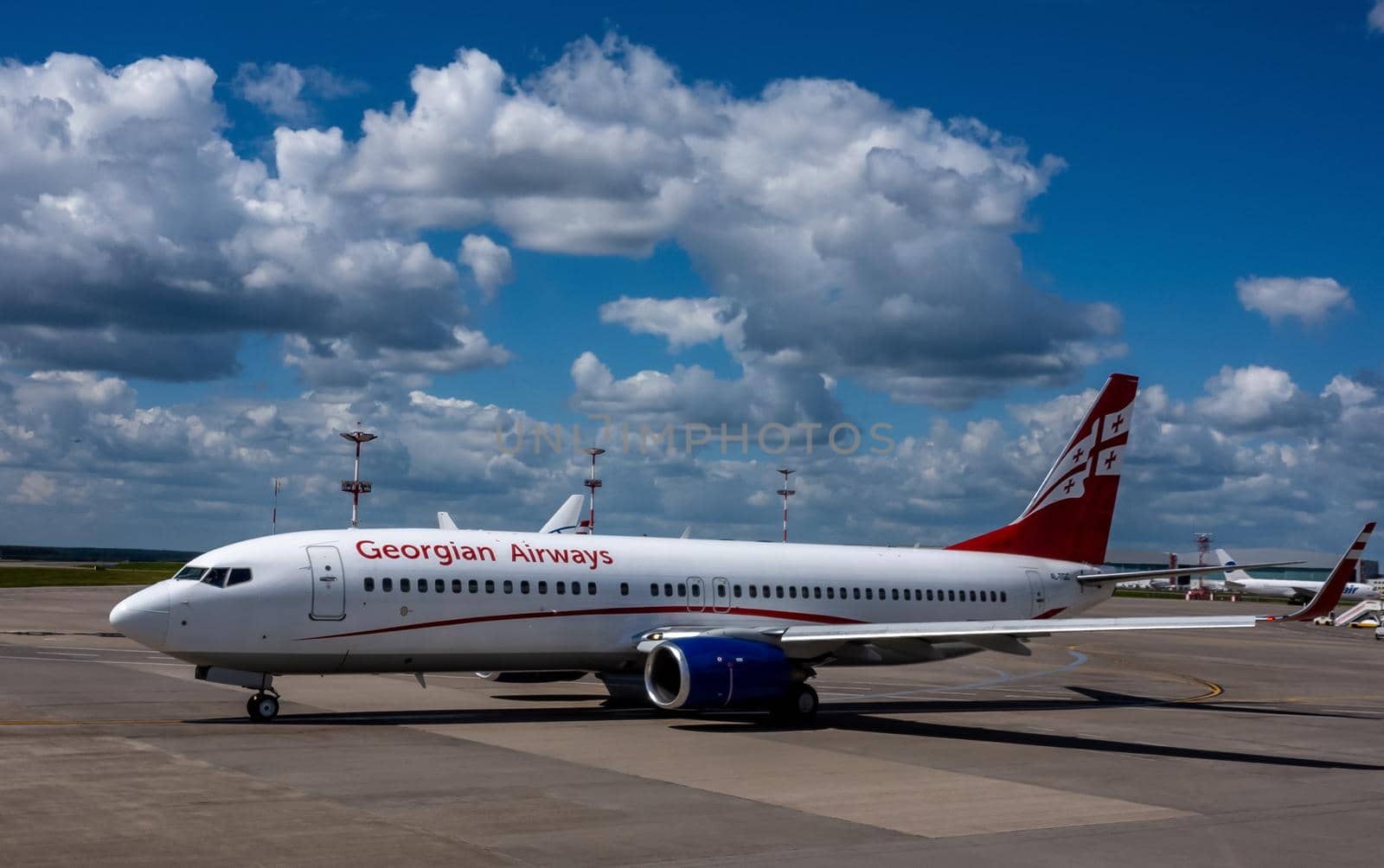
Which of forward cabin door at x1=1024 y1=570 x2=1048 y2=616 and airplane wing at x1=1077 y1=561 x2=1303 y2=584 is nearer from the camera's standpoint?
airplane wing at x1=1077 y1=561 x2=1303 y2=584

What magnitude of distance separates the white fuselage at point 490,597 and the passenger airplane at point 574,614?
36 millimetres

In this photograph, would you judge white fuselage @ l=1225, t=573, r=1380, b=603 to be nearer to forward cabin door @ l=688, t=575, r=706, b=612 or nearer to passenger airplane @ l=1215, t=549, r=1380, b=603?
passenger airplane @ l=1215, t=549, r=1380, b=603

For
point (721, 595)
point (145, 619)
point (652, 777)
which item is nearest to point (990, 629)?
point (721, 595)

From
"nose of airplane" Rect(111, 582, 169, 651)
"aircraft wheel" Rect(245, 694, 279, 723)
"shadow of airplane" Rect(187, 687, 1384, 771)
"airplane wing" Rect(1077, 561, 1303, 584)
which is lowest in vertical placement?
"shadow of airplane" Rect(187, 687, 1384, 771)

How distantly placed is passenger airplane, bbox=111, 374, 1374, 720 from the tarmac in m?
1.15

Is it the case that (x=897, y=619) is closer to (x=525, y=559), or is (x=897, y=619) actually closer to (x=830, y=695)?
(x=830, y=695)

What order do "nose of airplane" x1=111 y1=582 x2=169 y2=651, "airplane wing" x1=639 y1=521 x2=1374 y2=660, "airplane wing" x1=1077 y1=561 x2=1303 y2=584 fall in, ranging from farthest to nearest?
"airplane wing" x1=1077 y1=561 x2=1303 y2=584
"airplane wing" x1=639 y1=521 x2=1374 y2=660
"nose of airplane" x1=111 y1=582 x2=169 y2=651

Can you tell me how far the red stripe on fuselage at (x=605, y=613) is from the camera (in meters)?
26.0

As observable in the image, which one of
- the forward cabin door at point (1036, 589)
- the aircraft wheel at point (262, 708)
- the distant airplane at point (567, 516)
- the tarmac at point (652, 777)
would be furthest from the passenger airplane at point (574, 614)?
the distant airplane at point (567, 516)

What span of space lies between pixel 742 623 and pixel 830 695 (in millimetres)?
4971

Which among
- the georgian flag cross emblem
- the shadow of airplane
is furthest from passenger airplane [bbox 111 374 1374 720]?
the georgian flag cross emblem

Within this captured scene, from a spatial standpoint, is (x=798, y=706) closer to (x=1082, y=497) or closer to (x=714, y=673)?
(x=714, y=673)

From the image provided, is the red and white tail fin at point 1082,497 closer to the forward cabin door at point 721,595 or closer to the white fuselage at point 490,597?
the white fuselage at point 490,597

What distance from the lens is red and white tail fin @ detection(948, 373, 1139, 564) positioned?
123 ft
